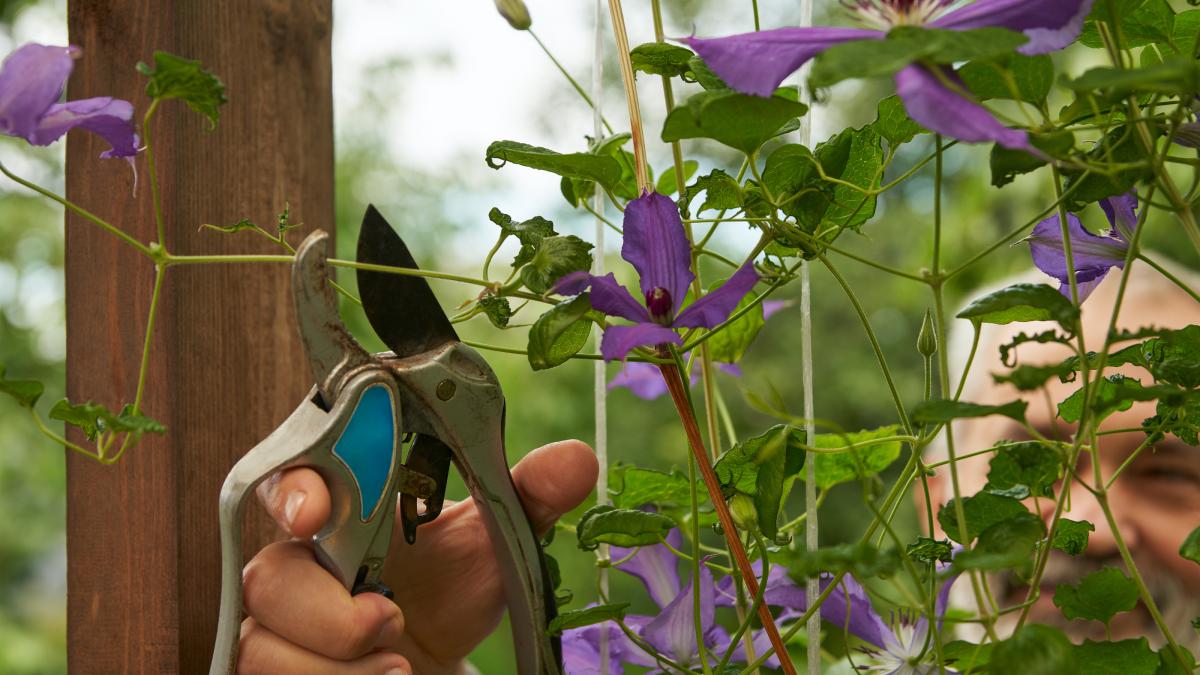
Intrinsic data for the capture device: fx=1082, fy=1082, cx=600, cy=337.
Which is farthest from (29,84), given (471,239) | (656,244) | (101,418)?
(471,239)

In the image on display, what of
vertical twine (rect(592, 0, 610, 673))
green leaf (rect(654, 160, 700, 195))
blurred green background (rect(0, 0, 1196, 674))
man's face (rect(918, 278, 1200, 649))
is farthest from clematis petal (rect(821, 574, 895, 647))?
blurred green background (rect(0, 0, 1196, 674))

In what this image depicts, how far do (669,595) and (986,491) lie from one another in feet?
0.61

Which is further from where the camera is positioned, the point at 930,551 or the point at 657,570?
the point at 657,570

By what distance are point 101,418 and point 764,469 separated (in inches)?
8.7

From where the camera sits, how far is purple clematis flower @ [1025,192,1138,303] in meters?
0.39

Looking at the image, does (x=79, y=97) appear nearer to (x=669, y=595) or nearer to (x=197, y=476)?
(x=197, y=476)

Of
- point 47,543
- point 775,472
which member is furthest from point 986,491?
point 47,543

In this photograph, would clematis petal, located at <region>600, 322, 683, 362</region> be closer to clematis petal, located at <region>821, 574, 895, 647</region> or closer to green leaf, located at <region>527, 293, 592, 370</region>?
green leaf, located at <region>527, 293, 592, 370</region>

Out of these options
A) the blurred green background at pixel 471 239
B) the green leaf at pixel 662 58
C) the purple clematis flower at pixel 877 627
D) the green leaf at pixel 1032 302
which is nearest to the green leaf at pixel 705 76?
the green leaf at pixel 662 58

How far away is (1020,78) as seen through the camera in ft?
1.10

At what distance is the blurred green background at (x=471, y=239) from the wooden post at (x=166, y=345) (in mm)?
2973

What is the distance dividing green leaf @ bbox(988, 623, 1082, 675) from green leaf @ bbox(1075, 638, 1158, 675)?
0.33 ft

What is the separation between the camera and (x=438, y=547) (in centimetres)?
48

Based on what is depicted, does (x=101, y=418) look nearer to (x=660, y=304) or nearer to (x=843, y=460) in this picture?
(x=660, y=304)
